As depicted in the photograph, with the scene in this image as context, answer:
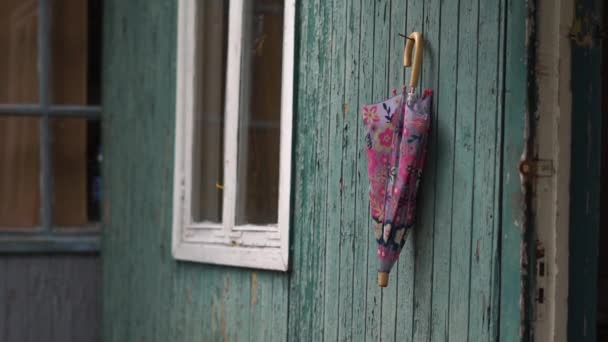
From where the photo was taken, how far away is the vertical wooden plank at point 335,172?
4301mm

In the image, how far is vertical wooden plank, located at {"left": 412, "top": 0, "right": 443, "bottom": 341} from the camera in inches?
147

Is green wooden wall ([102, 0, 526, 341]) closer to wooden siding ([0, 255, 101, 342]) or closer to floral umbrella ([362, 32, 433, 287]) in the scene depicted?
floral umbrella ([362, 32, 433, 287])

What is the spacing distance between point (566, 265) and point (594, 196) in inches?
8.6

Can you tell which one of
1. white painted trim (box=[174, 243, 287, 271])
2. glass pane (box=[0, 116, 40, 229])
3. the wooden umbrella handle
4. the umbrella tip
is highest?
the wooden umbrella handle

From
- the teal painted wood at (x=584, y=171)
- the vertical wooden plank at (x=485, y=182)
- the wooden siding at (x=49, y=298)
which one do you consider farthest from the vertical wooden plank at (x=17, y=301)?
the teal painted wood at (x=584, y=171)

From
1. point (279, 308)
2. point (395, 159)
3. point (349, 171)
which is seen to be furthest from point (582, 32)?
point (279, 308)

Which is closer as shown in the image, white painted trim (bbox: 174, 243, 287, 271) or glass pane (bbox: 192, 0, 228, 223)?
white painted trim (bbox: 174, 243, 287, 271)

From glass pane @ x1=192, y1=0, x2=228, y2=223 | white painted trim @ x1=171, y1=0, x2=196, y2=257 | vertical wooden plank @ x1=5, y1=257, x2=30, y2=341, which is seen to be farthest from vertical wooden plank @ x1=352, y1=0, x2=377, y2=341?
vertical wooden plank @ x1=5, y1=257, x2=30, y2=341

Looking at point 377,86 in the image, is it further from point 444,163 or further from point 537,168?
point 537,168

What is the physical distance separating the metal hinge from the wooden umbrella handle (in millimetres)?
558

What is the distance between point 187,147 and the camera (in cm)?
564

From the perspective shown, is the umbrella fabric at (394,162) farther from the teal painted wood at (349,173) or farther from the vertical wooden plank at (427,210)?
the teal painted wood at (349,173)

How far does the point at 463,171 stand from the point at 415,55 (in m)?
0.42

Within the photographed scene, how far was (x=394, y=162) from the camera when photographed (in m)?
3.77
